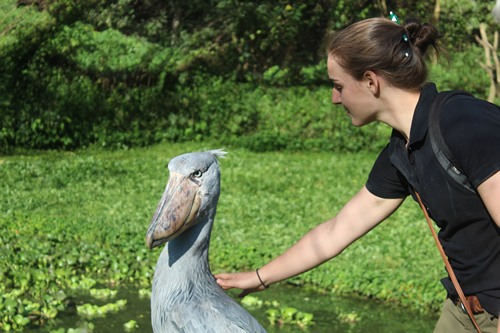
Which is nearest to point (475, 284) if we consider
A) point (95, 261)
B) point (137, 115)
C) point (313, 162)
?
point (95, 261)

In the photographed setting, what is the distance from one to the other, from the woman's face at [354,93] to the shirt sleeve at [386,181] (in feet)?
0.87

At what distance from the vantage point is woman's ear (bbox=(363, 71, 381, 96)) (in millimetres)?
2012

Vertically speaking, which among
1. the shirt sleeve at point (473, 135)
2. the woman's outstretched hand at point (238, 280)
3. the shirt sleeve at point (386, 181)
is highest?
the shirt sleeve at point (473, 135)

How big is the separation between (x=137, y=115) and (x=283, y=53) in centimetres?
356

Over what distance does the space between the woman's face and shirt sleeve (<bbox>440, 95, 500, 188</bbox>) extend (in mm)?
318

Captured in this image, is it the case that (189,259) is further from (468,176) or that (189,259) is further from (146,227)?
(146,227)

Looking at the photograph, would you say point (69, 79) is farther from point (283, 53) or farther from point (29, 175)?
point (283, 53)

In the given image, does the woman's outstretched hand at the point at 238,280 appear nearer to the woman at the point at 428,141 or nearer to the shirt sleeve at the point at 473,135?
the woman at the point at 428,141

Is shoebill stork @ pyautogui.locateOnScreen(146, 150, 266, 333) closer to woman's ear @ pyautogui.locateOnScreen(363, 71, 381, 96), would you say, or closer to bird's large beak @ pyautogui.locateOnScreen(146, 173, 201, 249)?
bird's large beak @ pyautogui.locateOnScreen(146, 173, 201, 249)

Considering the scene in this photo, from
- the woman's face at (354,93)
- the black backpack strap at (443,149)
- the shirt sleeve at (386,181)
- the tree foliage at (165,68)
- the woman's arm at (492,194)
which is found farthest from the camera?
the tree foliage at (165,68)

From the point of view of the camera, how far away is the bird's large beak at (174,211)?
211 cm

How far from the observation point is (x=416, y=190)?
2076mm

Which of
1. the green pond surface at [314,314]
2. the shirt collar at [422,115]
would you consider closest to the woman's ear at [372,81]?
the shirt collar at [422,115]

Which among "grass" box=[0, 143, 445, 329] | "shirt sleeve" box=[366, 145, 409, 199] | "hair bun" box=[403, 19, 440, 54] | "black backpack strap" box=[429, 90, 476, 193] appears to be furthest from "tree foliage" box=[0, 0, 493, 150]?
"black backpack strap" box=[429, 90, 476, 193]
